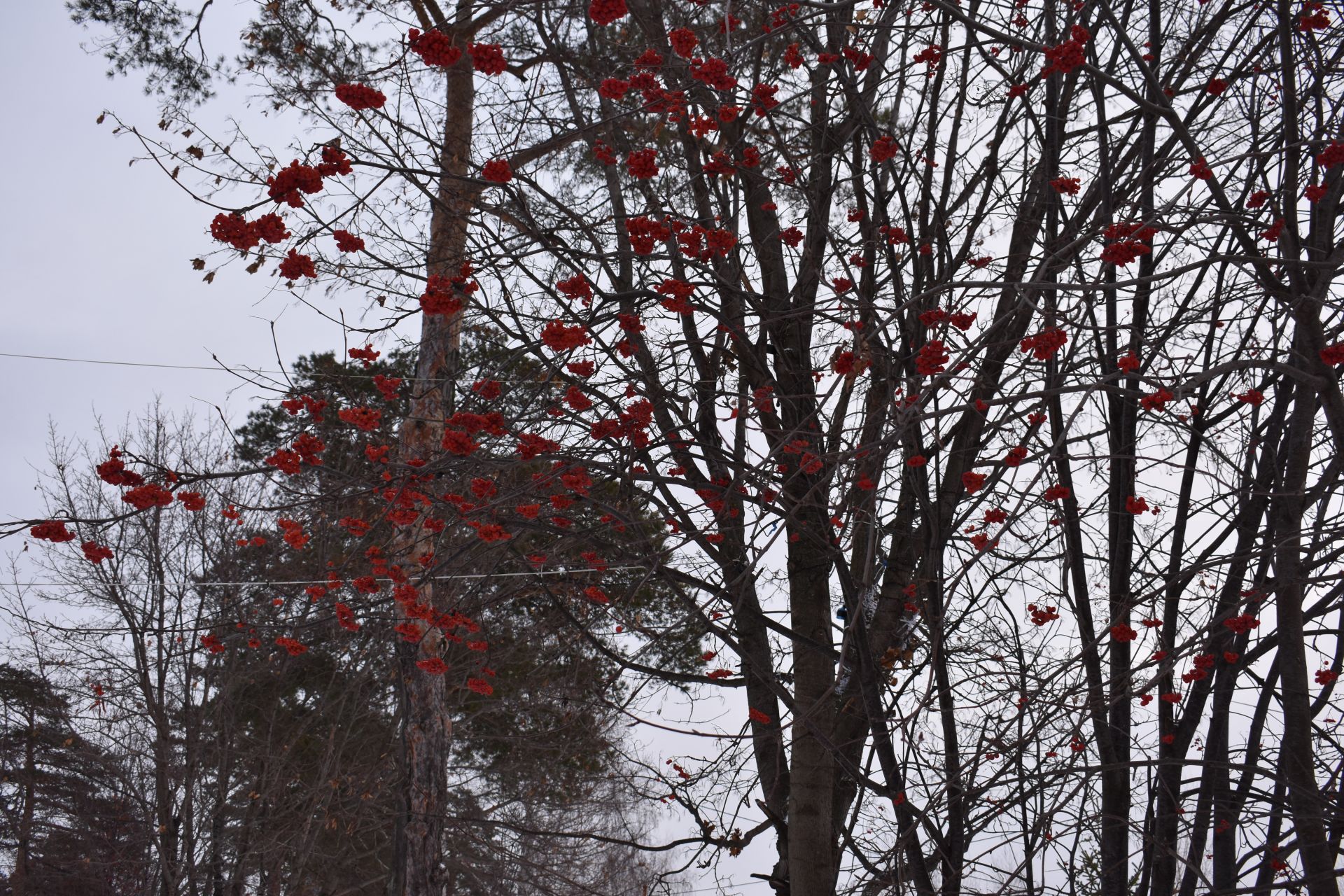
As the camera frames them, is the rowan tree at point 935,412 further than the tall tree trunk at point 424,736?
No

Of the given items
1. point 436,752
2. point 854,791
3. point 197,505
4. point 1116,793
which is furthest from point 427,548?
point 1116,793

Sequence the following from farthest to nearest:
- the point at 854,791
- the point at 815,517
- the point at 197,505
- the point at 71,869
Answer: the point at 71,869 < the point at 854,791 < the point at 197,505 < the point at 815,517

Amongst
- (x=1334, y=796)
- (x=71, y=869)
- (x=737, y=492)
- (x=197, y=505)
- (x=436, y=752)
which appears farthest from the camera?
(x=71, y=869)

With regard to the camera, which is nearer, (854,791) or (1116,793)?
(1116,793)

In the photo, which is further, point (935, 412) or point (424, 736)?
point (424, 736)

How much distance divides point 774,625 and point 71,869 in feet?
47.5

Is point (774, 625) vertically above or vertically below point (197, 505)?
below

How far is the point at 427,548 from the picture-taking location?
21.0 feet

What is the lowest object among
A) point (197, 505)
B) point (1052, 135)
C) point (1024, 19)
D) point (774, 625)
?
point (774, 625)

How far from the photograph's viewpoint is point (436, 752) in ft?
21.0

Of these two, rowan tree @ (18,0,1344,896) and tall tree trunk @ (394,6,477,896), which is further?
tall tree trunk @ (394,6,477,896)

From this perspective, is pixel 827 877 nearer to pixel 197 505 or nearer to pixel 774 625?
pixel 774 625

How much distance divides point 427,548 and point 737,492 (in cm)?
396

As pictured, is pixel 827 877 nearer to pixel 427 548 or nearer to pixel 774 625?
pixel 774 625
